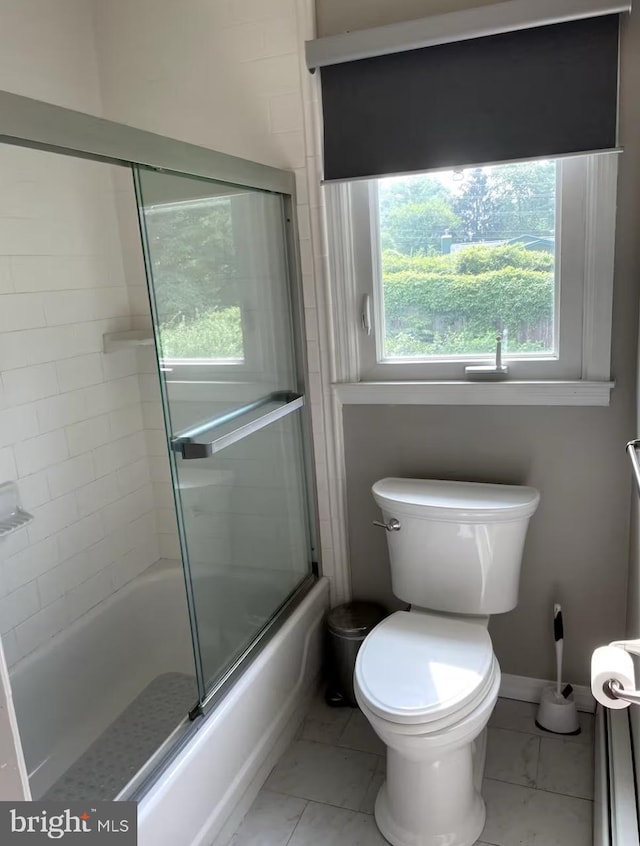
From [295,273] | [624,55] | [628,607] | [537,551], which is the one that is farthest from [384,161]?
[628,607]

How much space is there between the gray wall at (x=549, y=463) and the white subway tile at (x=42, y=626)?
3.43 feet

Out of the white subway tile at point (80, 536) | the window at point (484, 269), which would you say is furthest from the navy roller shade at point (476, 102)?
the white subway tile at point (80, 536)

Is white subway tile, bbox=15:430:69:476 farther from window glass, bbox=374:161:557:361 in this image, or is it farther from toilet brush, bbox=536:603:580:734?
toilet brush, bbox=536:603:580:734

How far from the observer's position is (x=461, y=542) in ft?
6.48

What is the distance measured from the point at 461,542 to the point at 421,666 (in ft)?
1.30

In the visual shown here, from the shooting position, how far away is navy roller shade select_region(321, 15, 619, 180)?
5.87 ft

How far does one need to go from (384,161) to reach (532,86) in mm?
454

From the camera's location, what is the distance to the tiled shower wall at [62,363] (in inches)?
78.9

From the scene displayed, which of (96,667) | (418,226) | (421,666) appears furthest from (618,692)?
(96,667)

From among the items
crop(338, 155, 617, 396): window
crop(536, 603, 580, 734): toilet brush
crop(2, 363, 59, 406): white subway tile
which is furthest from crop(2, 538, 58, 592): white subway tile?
crop(536, 603, 580, 734): toilet brush

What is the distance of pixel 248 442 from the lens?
79.5 inches

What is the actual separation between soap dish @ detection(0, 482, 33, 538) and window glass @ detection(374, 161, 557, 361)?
48.8 inches

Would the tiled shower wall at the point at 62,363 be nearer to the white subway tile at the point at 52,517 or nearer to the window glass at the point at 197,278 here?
the white subway tile at the point at 52,517

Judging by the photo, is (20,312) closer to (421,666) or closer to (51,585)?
(51,585)
